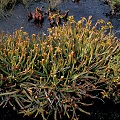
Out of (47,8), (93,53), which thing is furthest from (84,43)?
(47,8)

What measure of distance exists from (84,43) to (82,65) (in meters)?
0.36

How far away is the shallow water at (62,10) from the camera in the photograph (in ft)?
19.3

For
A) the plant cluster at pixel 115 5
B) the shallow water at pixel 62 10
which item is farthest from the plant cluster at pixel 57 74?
the plant cluster at pixel 115 5

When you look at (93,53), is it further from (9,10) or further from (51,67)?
(9,10)

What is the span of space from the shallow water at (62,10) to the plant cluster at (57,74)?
1.15m

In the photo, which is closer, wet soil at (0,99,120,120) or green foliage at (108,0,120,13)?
wet soil at (0,99,120,120)

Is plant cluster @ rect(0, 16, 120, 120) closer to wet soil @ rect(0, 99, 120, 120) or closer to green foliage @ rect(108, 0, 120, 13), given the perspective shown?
wet soil @ rect(0, 99, 120, 120)

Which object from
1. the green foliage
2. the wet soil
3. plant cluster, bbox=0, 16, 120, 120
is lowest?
the wet soil

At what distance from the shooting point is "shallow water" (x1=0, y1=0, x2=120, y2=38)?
5.88 m

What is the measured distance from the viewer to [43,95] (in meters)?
4.33

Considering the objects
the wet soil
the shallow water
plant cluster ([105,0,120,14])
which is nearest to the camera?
the wet soil

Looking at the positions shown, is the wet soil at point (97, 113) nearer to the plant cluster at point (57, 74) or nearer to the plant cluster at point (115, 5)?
the plant cluster at point (57, 74)

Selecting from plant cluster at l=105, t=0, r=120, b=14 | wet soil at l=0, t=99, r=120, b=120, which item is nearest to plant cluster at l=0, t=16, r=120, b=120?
wet soil at l=0, t=99, r=120, b=120

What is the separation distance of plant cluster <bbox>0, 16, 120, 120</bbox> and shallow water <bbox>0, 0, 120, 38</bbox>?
3.77 feet
